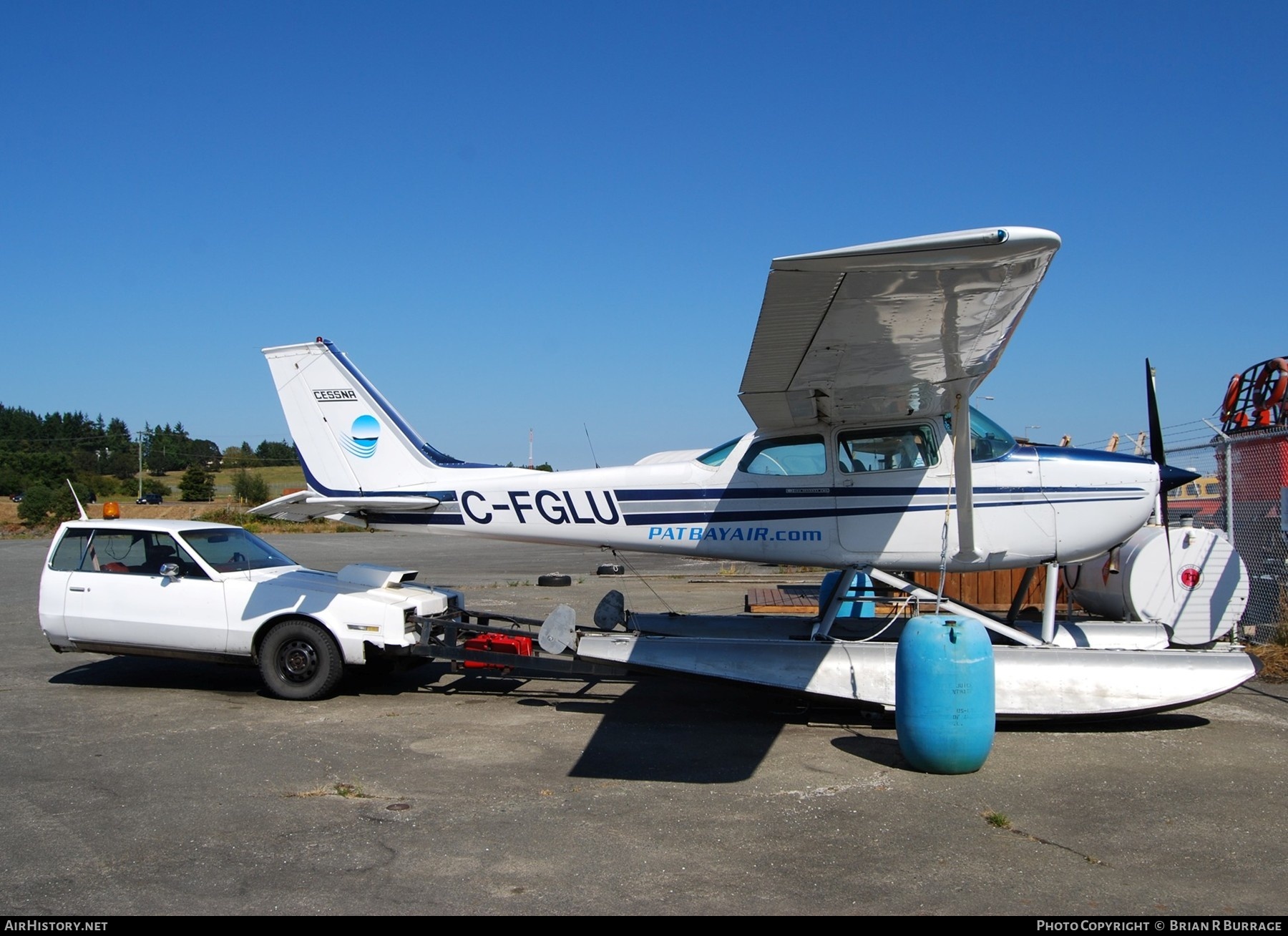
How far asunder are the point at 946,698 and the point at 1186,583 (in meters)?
3.80

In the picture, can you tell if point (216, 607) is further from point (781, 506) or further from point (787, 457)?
point (787, 457)

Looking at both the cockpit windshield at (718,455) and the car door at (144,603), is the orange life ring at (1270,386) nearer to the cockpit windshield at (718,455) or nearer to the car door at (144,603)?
the cockpit windshield at (718,455)

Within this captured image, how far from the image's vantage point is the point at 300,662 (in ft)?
26.8

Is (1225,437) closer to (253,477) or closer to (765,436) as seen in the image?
(765,436)

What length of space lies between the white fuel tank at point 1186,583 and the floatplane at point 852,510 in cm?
2

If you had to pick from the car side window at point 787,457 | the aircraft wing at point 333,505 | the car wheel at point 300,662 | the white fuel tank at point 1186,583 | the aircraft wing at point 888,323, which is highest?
the aircraft wing at point 888,323

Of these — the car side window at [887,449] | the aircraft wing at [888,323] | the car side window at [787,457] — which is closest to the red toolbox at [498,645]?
the car side window at [787,457]

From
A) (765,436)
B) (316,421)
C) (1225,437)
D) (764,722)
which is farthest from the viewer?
(1225,437)

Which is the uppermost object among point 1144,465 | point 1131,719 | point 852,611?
point 1144,465

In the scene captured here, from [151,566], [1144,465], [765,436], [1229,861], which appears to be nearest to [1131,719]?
[1144,465]

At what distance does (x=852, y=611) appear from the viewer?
9.91m

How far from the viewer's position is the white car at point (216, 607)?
806 centimetres

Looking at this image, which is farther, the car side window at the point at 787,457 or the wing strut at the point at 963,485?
the car side window at the point at 787,457

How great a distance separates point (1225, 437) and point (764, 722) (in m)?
6.27
